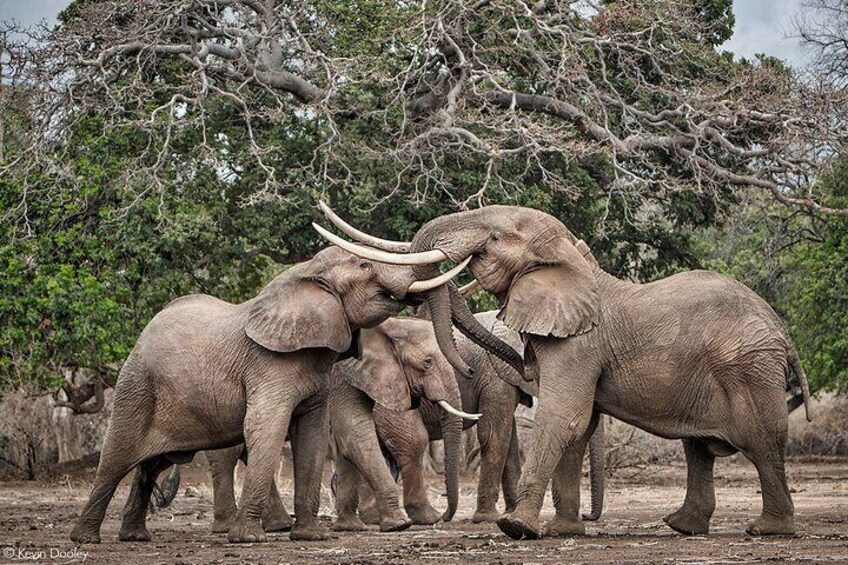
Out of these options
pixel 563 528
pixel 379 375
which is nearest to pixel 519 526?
pixel 563 528

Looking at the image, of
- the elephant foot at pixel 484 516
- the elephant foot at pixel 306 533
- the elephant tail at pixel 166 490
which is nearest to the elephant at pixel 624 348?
the elephant foot at pixel 306 533

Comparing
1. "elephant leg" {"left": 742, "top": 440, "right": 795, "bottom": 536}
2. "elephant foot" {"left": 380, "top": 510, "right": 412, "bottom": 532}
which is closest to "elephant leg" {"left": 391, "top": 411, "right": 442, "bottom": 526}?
"elephant foot" {"left": 380, "top": 510, "right": 412, "bottom": 532}

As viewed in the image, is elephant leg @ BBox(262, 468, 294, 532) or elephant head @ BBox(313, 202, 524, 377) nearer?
elephant head @ BBox(313, 202, 524, 377)

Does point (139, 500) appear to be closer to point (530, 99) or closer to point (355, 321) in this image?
point (355, 321)

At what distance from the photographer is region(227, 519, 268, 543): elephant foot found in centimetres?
1339

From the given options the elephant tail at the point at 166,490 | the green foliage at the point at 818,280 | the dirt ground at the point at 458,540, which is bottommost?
the dirt ground at the point at 458,540

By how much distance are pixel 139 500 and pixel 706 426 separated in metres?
4.90

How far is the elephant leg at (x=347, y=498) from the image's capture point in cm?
1622

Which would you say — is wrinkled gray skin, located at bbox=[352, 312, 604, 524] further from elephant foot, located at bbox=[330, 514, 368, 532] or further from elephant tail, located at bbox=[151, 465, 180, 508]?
elephant tail, located at bbox=[151, 465, 180, 508]

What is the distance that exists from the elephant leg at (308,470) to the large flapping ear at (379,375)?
5.36ft

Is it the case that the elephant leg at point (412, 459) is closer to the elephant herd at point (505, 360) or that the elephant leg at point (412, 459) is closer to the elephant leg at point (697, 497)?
the elephant herd at point (505, 360)

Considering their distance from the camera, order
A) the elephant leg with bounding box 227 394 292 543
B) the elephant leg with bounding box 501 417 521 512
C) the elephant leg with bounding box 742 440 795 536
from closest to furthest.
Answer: the elephant leg with bounding box 742 440 795 536 → the elephant leg with bounding box 227 394 292 543 → the elephant leg with bounding box 501 417 521 512

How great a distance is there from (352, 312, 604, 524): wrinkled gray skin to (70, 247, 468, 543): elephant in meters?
2.82

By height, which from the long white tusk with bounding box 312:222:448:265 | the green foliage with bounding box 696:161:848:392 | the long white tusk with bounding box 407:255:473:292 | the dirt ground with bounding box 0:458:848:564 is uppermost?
the green foliage with bounding box 696:161:848:392
